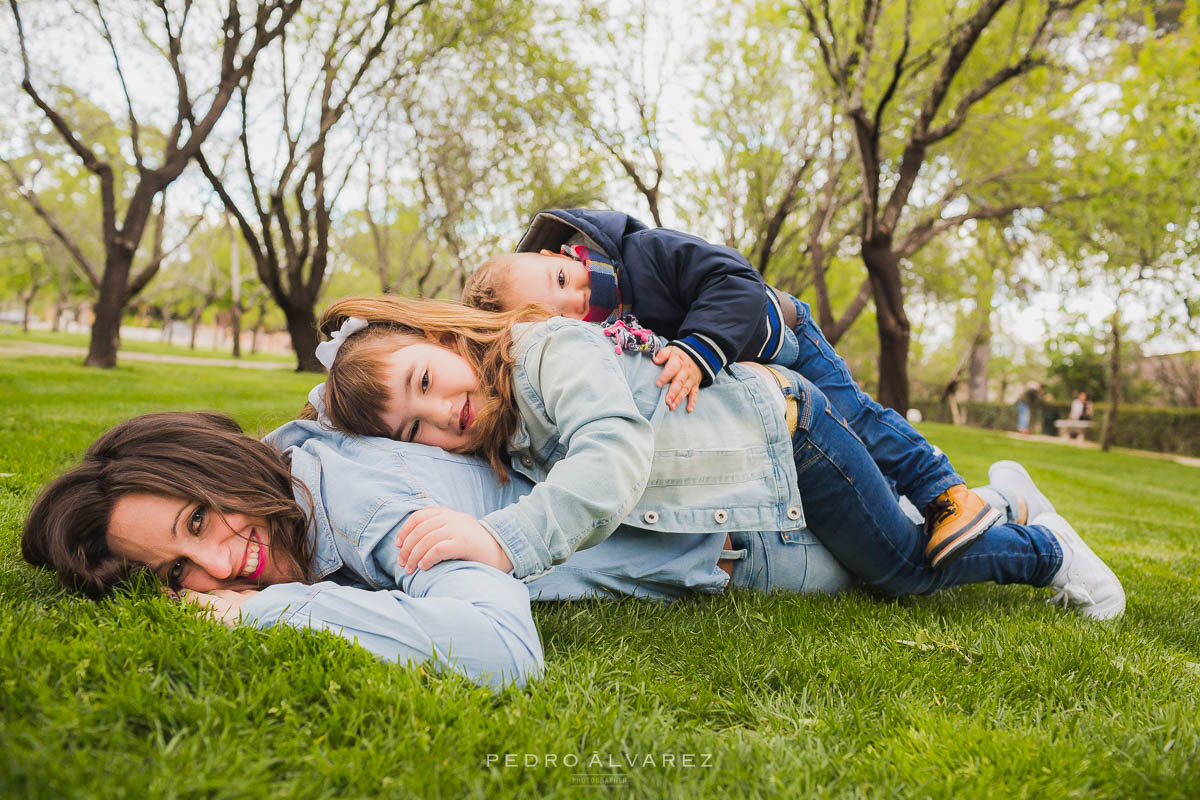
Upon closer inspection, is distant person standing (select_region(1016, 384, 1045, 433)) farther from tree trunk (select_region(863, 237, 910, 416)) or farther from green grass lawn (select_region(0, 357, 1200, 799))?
green grass lawn (select_region(0, 357, 1200, 799))

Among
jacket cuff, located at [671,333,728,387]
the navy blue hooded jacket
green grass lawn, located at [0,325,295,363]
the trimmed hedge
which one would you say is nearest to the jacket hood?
the navy blue hooded jacket

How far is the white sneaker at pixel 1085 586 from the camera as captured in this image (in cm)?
279

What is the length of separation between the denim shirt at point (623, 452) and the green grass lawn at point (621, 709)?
31cm

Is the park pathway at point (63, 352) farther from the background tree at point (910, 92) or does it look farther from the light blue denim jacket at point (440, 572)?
the light blue denim jacket at point (440, 572)

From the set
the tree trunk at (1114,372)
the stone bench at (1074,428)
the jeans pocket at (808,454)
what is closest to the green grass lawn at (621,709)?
the jeans pocket at (808,454)

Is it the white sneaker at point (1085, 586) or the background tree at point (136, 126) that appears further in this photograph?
the background tree at point (136, 126)

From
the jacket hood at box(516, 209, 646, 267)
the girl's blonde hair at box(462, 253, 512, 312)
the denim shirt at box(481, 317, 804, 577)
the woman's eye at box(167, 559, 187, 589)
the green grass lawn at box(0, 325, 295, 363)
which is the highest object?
the jacket hood at box(516, 209, 646, 267)

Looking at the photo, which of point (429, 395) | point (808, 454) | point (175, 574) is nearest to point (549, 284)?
point (429, 395)

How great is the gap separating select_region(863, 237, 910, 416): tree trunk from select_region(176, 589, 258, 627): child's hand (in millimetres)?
11062

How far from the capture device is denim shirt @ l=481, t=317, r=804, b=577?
1.85 meters

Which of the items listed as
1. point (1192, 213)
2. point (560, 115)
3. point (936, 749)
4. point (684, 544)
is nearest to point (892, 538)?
point (684, 544)

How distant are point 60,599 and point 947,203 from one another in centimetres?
1680

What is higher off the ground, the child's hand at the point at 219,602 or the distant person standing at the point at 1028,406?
the distant person standing at the point at 1028,406

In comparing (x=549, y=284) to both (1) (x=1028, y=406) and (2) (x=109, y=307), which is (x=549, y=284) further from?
(1) (x=1028, y=406)
